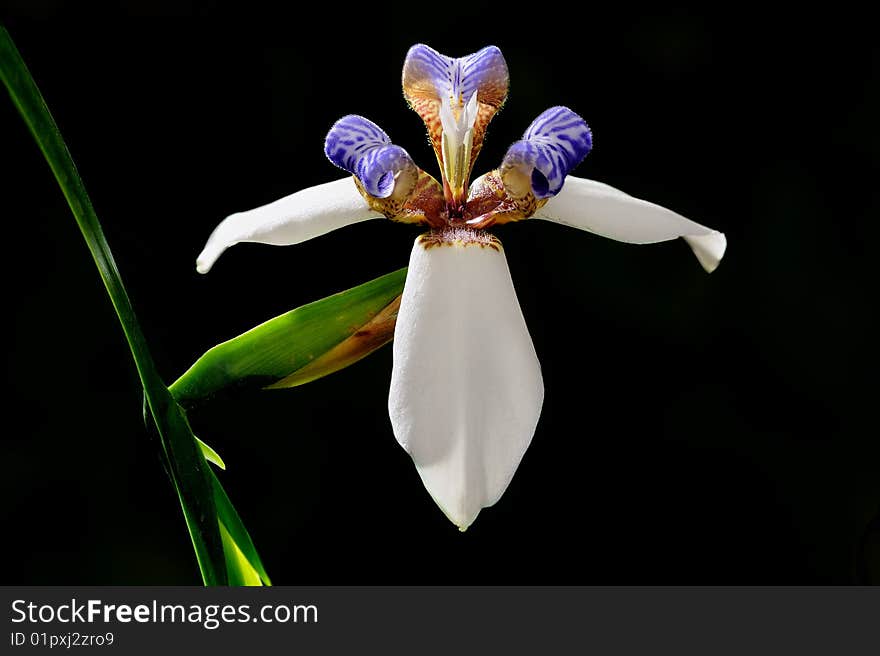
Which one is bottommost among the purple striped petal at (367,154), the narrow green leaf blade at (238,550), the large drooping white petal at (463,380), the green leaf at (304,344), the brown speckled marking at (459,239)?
the narrow green leaf blade at (238,550)

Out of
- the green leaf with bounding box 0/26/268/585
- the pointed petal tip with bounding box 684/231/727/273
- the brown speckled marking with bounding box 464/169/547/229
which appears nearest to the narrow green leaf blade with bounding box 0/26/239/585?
the green leaf with bounding box 0/26/268/585

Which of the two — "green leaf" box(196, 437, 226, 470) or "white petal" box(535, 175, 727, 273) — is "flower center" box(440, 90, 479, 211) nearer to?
"white petal" box(535, 175, 727, 273)

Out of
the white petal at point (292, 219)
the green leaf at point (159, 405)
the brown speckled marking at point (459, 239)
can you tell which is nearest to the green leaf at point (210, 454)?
the green leaf at point (159, 405)

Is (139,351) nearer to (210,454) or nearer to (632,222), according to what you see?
(210,454)

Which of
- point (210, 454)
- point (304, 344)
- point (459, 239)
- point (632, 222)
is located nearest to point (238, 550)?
point (210, 454)

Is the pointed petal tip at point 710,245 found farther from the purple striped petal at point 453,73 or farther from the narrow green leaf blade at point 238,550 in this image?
the narrow green leaf blade at point 238,550

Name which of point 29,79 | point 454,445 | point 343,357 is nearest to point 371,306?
point 343,357
